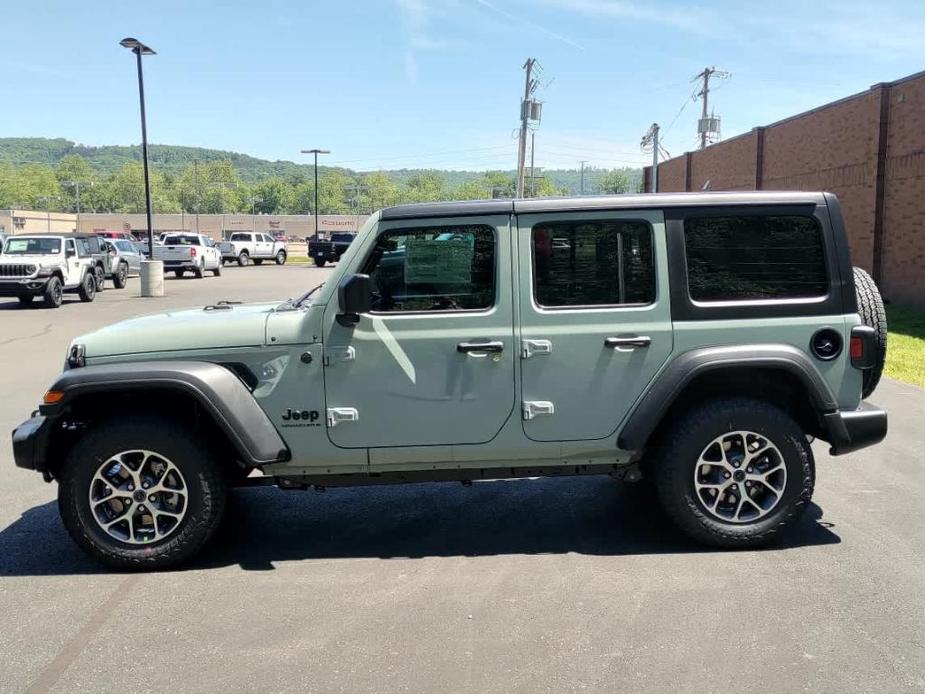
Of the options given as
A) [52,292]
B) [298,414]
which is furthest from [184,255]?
[298,414]

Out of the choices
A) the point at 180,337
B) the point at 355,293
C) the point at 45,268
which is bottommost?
the point at 45,268

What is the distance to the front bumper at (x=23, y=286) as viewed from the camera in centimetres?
2000

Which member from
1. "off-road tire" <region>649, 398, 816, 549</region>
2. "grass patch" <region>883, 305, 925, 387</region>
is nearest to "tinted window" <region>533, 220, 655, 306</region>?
"off-road tire" <region>649, 398, 816, 549</region>

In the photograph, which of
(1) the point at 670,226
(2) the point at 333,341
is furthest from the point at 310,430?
(1) the point at 670,226

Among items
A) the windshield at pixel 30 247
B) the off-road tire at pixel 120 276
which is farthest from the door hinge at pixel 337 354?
the off-road tire at pixel 120 276

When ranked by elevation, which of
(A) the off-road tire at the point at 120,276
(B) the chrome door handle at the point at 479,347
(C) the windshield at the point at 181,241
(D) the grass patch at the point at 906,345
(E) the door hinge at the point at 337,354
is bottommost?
(D) the grass patch at the point at 906,345

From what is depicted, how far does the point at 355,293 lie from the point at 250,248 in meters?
47.8

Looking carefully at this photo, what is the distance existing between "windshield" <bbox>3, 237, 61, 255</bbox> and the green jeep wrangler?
62.1 feet

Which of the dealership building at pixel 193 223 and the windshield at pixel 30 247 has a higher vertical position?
the dealership building at pixel 193 223

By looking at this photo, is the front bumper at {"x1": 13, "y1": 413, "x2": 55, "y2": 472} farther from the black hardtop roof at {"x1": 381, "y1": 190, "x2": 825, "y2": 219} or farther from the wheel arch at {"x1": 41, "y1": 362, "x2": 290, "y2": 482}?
the black hardtop roof at {"x1": 381, "y1": 190, "x2": 825, "y2": 219}

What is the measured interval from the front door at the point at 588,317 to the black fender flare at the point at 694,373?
72mm

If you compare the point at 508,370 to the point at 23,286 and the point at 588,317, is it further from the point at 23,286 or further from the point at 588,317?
the point at 23,286

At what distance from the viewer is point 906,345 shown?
12.5m

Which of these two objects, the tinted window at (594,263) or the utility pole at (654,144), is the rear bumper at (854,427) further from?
the utility pole at (654,144)
